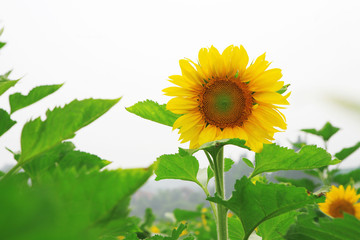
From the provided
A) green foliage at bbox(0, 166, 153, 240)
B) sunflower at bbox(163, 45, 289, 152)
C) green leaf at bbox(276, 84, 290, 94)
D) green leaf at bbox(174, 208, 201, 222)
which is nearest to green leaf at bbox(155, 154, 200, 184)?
sunflower at bbox(163, 45, 289, 152)

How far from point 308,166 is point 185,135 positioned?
0.97 feet

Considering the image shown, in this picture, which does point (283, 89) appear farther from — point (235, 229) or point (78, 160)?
point (78, 160)

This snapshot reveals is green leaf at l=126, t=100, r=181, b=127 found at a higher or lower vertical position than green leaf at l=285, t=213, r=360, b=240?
higher

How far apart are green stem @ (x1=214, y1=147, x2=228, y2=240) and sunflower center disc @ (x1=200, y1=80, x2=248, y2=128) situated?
0.13 m

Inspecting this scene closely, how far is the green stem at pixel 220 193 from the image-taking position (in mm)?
735

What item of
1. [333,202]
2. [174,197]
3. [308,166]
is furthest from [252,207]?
[174,197]

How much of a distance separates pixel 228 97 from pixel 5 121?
0.58 m

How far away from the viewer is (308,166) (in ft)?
2.42

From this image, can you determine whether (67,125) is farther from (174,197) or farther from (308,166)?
(174,197)

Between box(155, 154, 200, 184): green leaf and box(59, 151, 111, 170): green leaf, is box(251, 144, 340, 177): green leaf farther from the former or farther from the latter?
box(59, 151, 111, 170): green leaf

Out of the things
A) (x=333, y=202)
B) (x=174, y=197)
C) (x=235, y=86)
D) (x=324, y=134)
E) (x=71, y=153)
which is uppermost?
(x=235, y=86)

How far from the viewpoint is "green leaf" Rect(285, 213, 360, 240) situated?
522mm

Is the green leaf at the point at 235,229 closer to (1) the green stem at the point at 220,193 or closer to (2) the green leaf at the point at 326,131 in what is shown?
(1) the green stem at the point at 220,193

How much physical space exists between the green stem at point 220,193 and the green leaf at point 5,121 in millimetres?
432
